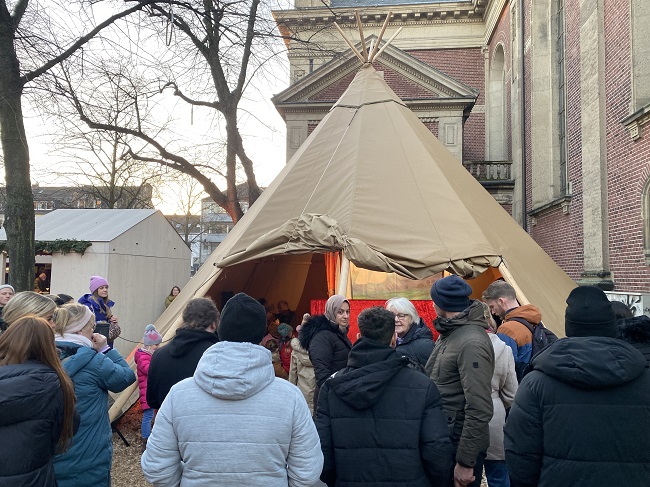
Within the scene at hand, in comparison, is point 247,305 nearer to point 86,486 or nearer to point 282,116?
point 86,486

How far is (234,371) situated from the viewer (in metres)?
1.88

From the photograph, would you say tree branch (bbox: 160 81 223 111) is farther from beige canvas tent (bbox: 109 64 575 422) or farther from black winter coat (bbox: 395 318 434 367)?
black winter coat (bbox: 395 318 434 367)

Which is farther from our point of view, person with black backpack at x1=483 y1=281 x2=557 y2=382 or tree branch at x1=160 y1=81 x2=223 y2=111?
tree branch at x1=160 y1=81 x2=223 y2=111

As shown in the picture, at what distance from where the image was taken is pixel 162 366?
3.28 m

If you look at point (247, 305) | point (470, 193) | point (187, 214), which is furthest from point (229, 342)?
point (187, 214)

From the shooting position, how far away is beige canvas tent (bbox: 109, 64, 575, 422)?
5820 millimetres

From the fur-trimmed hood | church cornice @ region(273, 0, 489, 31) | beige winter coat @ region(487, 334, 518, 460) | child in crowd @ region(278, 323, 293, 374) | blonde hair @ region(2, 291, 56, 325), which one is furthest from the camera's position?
church cornice @ region(273, 0, 489, 31)

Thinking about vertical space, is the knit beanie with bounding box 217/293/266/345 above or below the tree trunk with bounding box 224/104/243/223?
below

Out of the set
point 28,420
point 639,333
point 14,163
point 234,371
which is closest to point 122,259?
point 14,163

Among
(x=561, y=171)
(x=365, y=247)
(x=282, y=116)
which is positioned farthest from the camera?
(x=282, y=116)

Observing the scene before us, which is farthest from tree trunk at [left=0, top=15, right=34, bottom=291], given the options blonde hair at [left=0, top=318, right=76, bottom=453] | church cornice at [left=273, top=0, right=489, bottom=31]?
church cornice at [left=273, top=0, right=489, bottom=31]

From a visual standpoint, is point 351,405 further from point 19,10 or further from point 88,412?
point 19,10

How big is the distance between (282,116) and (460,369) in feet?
43.6

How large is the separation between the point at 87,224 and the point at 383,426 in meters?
11.2
